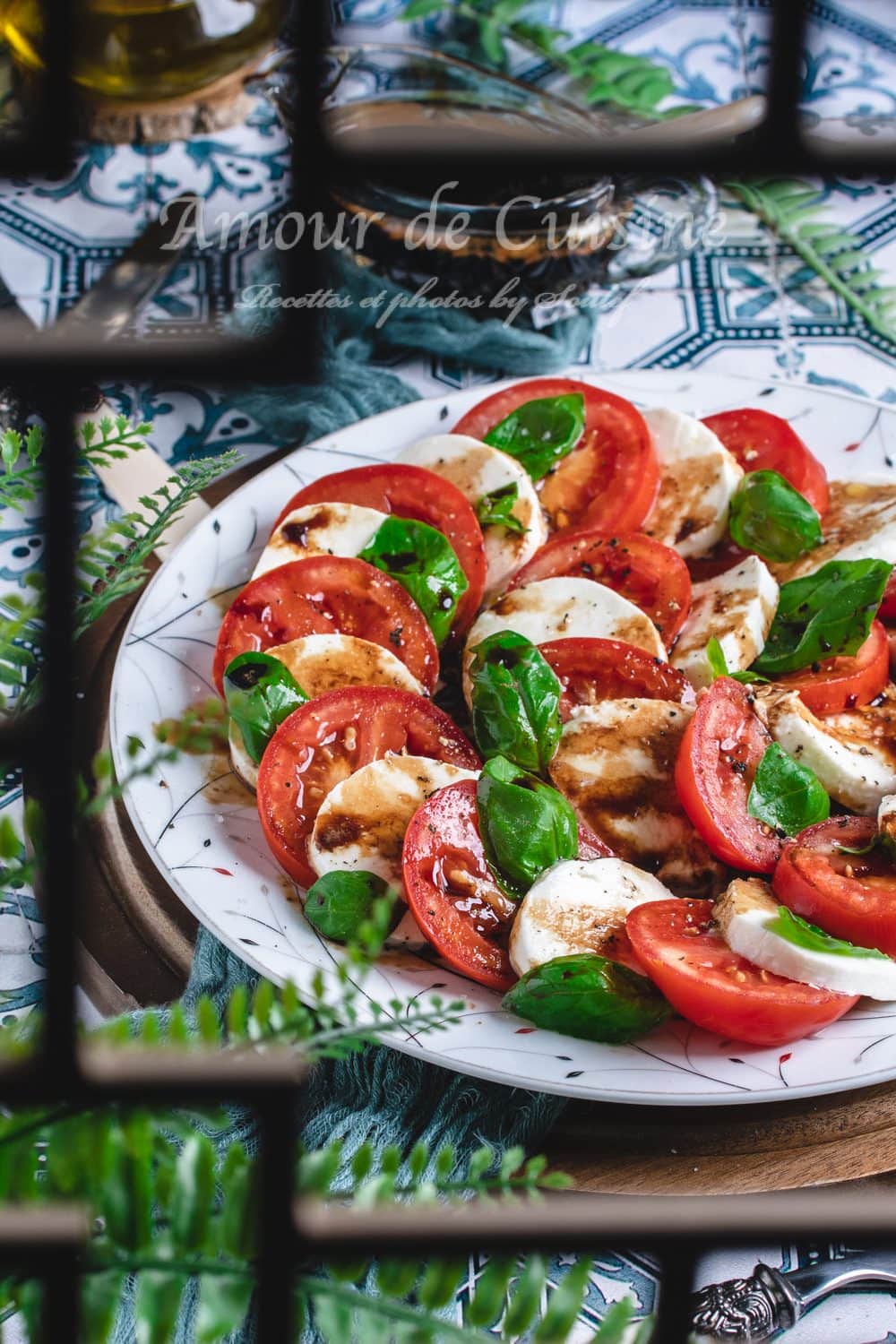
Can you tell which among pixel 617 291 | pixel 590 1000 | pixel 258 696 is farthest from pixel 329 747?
pixel 617 291

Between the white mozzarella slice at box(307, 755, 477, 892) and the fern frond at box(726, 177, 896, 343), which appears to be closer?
the white mozzarella slice at box(307, 755, 477, 892)

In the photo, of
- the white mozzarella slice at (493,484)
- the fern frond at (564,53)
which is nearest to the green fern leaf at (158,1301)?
the white mozzarella slice at (493,484)

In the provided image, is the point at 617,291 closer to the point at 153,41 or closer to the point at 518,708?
the point at 153,41

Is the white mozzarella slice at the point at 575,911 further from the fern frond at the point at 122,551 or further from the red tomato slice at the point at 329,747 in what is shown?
the fern frond at the point at 122,551

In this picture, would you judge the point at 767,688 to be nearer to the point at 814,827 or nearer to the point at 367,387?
the point at 814,827

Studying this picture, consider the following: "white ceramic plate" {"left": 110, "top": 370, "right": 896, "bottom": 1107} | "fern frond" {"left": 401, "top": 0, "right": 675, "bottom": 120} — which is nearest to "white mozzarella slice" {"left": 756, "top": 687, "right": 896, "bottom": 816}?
"white ceramic plate" {"left": 110, "top": 370, "right": 896, "bottom": 1107}

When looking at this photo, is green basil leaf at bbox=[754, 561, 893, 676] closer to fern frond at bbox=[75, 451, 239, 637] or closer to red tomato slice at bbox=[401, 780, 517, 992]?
red tomato slice at bbox=[401, 780, 517, 992]
